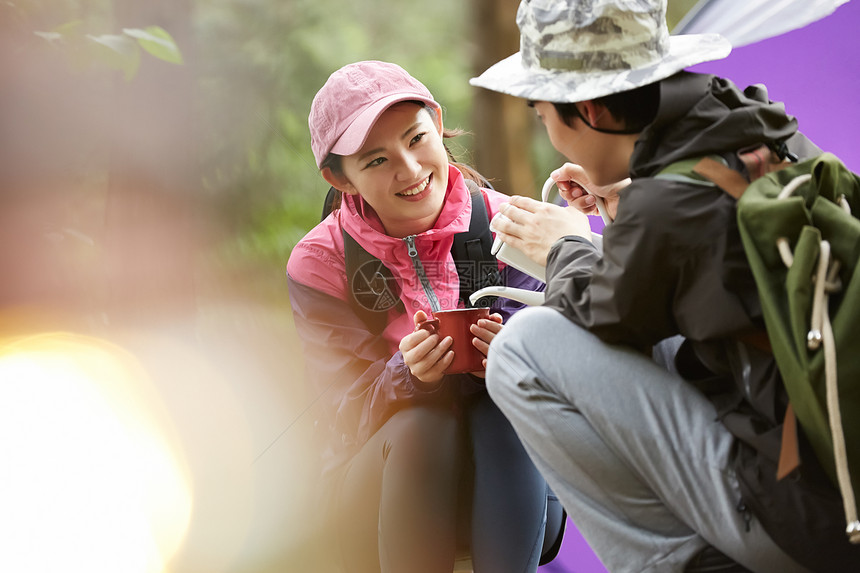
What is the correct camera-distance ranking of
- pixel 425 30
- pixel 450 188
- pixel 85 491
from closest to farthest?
pixel 450 188 → pixel 85 491 → pixel 425 30

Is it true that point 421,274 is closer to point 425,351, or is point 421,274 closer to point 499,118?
point 425,351

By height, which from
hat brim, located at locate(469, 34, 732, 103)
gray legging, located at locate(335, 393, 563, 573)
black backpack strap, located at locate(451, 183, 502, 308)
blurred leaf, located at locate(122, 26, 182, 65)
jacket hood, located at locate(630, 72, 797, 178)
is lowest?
gray legging, located at locate(335, 393, 563, 573)

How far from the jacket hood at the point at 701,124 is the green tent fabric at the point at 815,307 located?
0.09 m

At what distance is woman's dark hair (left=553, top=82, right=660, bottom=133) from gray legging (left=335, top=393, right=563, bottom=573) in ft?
1.71

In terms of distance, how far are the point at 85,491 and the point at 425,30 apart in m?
1.23

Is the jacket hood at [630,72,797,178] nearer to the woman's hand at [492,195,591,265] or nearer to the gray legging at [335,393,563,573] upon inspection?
the woman's hand at [492,195,591,265]

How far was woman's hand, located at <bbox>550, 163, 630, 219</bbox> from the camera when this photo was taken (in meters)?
1.20

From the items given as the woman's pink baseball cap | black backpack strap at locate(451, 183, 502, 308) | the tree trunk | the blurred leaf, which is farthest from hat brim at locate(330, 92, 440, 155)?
the blurred leaf

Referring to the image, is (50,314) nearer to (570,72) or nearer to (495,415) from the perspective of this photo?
(495,415)

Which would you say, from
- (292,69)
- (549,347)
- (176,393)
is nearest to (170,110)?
(292,69)

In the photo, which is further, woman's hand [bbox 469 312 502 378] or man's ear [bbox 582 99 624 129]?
woman's hand [bbox 469 312 502 378]

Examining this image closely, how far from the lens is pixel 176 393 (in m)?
1.71

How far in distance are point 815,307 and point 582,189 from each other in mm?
563

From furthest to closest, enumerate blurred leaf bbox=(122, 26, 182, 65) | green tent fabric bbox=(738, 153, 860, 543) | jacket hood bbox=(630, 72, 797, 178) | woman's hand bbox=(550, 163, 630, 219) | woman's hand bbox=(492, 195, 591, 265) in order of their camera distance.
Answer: blurred leaf bbox=(122, 26, 182, 65) < woman's hand bbox=(550, 163, 630, 219) < woman's hand bbox=(492, 195, 591, 265) < jacket hood bbox=(630, 72, 797, 178) < green tent fabric bbox=(738, 153, 860, 543)
